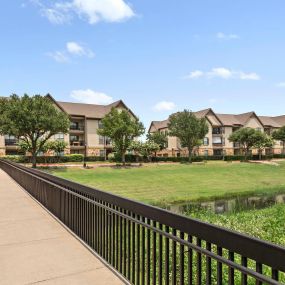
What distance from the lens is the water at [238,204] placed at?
66.8 feet

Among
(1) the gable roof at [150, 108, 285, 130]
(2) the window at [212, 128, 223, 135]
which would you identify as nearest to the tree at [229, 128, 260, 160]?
(2) the window at [212, 128, 223, 135]

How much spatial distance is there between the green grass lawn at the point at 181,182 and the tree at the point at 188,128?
1394 cm

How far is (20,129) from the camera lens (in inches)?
1633

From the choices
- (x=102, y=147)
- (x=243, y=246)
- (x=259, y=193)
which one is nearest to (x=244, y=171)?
(x=259, y=193)

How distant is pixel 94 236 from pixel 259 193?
23952 millimetres

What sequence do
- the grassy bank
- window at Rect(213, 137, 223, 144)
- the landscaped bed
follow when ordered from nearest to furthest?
the grassy bank < the landscaped bed < window at Rect(213, 137, 223, 144)

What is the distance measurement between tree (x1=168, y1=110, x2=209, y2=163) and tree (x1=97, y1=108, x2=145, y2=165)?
11.4m

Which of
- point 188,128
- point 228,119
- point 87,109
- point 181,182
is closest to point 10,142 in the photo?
point 87,109

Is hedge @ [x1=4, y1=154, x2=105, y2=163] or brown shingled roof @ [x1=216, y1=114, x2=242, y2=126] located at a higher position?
brown shingled roof @ [x1=216, y1=114, x2=242, y2=126]

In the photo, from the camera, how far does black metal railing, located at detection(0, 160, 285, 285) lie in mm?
2541

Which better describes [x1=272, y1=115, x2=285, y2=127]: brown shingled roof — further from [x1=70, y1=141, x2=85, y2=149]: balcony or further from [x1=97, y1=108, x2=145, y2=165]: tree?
[x1=97, y1=108, x2=145, y2=165]: tree

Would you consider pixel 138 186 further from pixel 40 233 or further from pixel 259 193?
pixel 40 233

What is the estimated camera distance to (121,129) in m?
49.5

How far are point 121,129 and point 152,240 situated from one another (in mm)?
44910
